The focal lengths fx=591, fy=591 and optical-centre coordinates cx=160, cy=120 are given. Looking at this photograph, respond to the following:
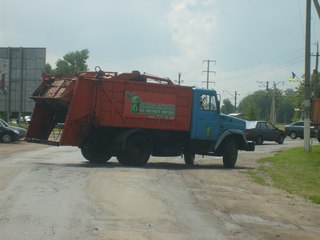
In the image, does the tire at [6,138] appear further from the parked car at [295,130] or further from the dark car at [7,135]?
the parked car at [295,130]

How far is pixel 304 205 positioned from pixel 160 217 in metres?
3.90

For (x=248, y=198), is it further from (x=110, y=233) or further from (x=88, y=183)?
(x=110, y=233)

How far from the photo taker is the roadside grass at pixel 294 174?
15.0 metres

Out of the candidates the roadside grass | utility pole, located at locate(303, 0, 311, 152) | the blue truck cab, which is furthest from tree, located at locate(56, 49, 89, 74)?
the blue truck cab

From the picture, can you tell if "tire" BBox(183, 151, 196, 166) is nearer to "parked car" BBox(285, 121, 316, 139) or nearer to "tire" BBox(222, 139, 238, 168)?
"tire" BBox(222, 139, 238, 168)

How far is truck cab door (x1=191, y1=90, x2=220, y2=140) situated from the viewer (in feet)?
70.1

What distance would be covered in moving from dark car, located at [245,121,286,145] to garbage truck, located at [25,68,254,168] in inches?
740

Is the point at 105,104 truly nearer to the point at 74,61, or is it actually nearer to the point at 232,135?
the point at 232,135

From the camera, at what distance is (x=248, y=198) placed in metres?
12.9

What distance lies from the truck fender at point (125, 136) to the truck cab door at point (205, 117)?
75.9 inches

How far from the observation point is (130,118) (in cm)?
2030

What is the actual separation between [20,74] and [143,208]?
4016cm

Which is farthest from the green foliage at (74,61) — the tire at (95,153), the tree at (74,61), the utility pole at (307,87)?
the tire at (95,153)

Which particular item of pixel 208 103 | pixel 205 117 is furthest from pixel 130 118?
pixel 208 103
